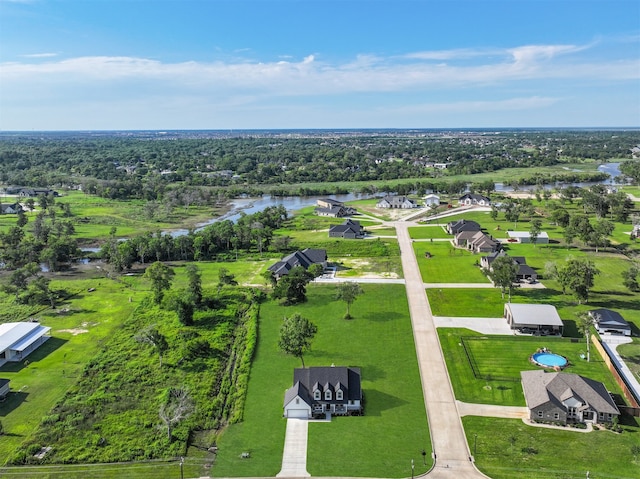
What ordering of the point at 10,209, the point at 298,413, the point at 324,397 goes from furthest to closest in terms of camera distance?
1. the point at 10,209
2. the point at 324,397
3. the point at 298,413

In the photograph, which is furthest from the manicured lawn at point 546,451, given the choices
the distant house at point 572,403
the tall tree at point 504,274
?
the tall tree at point 504,274

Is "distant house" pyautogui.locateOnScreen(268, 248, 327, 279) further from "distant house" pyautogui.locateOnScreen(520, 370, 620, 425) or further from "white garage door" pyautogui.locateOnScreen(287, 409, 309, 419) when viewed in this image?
"distant house" pyautogui.locateOnScreen(520, 370, 620, 425)

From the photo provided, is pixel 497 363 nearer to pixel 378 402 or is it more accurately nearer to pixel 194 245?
pixel 378 402

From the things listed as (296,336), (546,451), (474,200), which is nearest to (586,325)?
(546,451)

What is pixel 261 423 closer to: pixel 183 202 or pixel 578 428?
pixel 578 428

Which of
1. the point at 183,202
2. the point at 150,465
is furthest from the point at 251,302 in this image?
the point at 183,202

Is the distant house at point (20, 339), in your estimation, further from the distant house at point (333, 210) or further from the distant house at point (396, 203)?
the distant house at point (396, 203)
